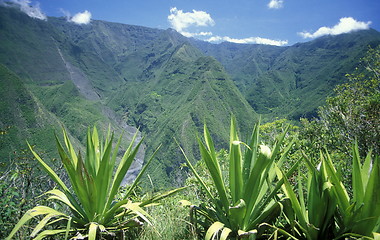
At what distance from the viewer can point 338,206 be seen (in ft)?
5.72

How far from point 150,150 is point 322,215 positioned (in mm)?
122842

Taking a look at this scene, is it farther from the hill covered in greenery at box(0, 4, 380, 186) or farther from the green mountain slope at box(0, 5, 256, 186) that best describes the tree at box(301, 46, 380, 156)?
the green mountain slope at box(0, 5, 256, 186)

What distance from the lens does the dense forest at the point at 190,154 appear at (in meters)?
1.73

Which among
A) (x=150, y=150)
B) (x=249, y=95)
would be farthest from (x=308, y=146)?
(x=249, y=95)

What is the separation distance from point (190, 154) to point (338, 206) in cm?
9221

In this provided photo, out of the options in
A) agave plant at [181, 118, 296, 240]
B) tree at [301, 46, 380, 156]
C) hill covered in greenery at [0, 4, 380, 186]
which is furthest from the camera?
hill covered in greenery at [0, 4, 380, 186]

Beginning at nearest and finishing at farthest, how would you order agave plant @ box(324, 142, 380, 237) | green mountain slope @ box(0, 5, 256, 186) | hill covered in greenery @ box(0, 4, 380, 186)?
agave plant @ box(324, 142, 380, 237) < hill covered in greenery @ box(0, 4, 380, 186) < green mountain slope @ box(0, 5, 256, 186)

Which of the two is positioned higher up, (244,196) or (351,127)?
(351,127)

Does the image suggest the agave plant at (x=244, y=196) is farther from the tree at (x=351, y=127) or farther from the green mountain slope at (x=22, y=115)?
the green mountain slope at (x=22, y=115)

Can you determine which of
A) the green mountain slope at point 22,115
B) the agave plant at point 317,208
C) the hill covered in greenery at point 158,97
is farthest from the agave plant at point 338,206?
the hill covered in greenery at point 158,97

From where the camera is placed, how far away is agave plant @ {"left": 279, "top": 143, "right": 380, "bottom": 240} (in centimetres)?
151

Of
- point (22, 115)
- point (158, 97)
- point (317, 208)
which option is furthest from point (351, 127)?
point (158, 97)

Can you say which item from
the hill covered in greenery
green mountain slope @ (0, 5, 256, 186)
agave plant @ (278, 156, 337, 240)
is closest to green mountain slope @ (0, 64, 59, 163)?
the hill covered in greenery

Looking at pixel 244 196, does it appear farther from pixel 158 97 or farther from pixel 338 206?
pixel 158 97
